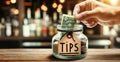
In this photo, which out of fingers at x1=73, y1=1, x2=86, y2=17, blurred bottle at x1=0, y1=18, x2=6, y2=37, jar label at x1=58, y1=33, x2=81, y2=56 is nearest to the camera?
jar label at x1=58, y1=33, x2=81, y2=56

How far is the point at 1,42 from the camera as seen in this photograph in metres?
A: 4.52

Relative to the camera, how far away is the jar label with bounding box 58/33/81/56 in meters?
1.45

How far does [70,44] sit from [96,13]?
0.71 feet

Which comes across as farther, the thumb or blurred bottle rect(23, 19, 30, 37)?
blurred bottle rect(23, 19, 30, 37)

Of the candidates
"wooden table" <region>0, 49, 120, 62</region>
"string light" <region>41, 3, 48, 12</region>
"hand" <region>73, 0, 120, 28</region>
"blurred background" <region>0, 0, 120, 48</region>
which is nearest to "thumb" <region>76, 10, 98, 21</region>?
"hand" <region>73, 0, 120, 28</region>

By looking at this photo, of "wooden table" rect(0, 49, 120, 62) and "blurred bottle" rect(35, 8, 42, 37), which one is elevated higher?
"blurred bottle" rect(35, 8, 42, 37)

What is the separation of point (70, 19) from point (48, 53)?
0.26 m

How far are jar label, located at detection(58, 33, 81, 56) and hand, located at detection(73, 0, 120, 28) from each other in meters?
0.11

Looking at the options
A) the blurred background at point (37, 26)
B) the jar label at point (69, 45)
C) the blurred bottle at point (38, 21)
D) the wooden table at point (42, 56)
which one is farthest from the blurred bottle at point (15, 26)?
the jar label at point (69, 45)

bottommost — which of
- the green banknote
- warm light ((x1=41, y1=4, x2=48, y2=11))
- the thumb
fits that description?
the green banknote

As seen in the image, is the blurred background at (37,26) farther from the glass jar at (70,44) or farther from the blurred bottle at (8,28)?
the glass jar at (70,44)

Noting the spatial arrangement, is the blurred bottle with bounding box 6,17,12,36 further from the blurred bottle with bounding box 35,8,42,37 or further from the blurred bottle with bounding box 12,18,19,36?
the blurred bottle with bounding box 35,8,42,37

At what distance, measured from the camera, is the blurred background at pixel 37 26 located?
447cm

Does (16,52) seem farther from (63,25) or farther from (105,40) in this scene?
(105,40)
